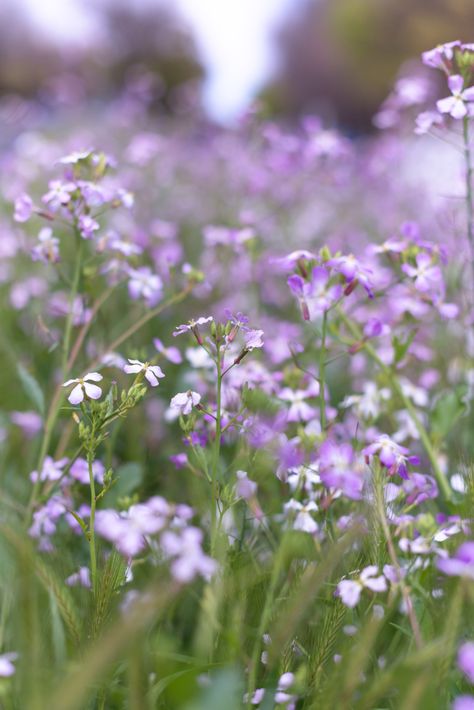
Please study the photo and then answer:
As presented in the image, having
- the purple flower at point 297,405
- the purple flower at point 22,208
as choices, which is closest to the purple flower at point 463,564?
the purple flower at point 297,405

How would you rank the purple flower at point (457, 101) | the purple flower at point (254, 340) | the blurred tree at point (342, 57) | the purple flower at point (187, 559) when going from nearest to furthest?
the purple flower at point (187, 559)
the purple flower at point (254, 340)
the purple flower at point (457, 101)
the blurred tree at point (342, 57)

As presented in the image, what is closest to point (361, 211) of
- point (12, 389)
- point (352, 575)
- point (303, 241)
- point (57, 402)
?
point (303, 241)

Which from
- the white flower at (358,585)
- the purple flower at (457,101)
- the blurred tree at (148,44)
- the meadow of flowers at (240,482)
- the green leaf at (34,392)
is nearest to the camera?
the meadow of flowers at (240,482)

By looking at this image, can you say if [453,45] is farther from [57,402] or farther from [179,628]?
[179,628]

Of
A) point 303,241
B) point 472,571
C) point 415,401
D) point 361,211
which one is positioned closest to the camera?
point 472,571

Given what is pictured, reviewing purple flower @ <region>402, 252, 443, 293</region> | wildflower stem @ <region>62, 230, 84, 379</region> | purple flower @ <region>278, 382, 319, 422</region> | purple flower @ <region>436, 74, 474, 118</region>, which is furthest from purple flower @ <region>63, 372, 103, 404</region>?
purple flower @ <region>436, 74, 474, 118</region>

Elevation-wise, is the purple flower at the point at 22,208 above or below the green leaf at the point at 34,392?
above

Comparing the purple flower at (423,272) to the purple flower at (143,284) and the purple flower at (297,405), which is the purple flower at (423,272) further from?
the purple flower at (143,284)
